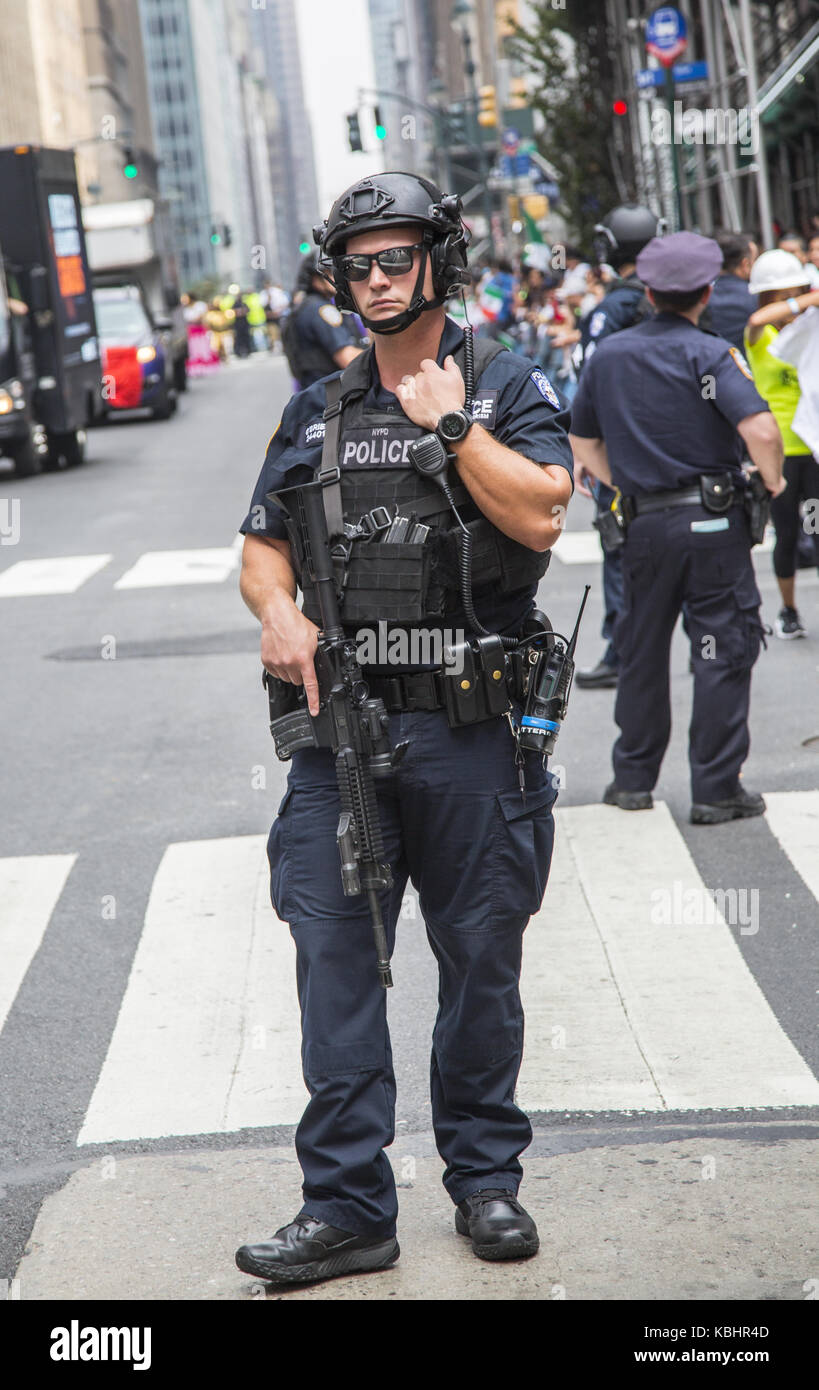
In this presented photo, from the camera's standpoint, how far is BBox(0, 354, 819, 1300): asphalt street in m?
3.63

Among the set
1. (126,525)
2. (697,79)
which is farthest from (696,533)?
(697,79)

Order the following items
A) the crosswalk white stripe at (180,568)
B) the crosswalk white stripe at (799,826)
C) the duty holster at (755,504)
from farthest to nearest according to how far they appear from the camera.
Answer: the crosswalk white stripe at (180,568) < the duty holster at (755,504) < the crosswalk white stripe at (799,826)

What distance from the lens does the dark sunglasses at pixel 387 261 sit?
3438mm

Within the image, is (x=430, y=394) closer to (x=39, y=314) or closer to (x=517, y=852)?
(x=517, y=852)

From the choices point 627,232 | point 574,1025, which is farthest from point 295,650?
point 627,232

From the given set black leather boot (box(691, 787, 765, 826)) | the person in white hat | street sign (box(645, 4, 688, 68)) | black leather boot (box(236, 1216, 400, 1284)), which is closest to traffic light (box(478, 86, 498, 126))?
street sign (box(645, 4, 688, 68))

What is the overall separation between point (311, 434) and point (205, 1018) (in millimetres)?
2241

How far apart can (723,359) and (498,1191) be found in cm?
383

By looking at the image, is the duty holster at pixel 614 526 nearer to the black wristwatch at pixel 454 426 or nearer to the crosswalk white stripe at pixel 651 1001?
the crosswalk white stripe at pixel 651 1001

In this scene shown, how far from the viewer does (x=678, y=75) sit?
21.2 m

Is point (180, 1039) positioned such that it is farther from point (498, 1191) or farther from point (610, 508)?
point (610, 508)

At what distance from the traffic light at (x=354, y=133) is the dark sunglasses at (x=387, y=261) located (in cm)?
3433

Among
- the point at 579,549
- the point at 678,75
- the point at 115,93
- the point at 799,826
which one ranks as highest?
the point at 115,93

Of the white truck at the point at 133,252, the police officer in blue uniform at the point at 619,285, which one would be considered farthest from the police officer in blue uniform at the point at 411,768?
the white truck at the point at 133,252
